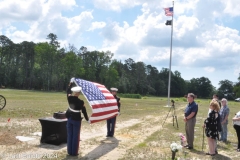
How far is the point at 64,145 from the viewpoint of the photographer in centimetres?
823

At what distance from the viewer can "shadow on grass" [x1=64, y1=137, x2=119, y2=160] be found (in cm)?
719

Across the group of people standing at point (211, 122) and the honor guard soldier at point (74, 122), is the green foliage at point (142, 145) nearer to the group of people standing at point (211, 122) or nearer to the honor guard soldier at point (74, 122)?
the group of people standing at point (211, 122)

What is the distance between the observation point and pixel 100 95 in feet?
28.7

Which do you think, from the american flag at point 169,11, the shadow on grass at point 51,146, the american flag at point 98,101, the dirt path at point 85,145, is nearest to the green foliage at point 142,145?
the dirt path at point 85,145

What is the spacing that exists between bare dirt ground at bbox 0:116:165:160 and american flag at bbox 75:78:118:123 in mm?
951

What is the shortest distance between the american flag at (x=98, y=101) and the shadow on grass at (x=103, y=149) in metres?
0.88

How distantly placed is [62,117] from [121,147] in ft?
6.83

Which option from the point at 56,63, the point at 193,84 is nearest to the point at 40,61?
the point at 56,63

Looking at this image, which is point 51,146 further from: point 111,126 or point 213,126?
point 213,126

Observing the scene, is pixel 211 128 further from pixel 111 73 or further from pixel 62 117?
pixel 111 73

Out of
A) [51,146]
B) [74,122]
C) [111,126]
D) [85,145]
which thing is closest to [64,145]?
[51,146]

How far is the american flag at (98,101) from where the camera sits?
312 inches

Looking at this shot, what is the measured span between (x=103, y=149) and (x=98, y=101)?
Result: 145 cm

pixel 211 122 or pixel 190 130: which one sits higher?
pixel 211 122
